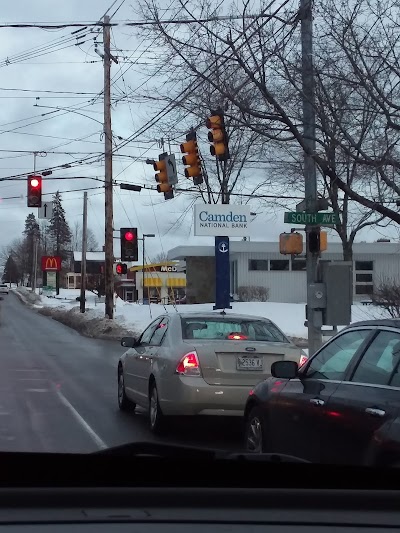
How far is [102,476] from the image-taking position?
379cm

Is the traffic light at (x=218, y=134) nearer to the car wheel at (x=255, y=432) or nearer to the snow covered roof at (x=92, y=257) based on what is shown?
the car wheel at (x=255, y=432)

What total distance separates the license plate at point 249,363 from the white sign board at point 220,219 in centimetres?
1738

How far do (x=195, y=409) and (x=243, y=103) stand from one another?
7396 millimetres

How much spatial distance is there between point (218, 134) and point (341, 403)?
11369 millimetres

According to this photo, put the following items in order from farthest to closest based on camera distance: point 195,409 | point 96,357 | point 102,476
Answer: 1. point 96,357
2. point 195,409
3. point 102,476

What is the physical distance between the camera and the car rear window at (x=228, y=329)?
10.5 m

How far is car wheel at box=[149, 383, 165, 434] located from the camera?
10.2m

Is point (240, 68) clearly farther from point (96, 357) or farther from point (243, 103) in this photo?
point (96, 357)

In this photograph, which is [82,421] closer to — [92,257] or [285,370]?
[285,370]

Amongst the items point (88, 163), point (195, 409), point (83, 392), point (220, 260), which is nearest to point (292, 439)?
point (195, 409)

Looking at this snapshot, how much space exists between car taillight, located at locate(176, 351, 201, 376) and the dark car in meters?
2.03

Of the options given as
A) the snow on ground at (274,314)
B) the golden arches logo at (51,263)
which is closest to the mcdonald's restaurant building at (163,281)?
the golden arches logo at (51,263)

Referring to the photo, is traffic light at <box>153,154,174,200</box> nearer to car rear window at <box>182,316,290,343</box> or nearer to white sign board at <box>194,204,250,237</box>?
white sign board at <box>194,204,250,237</box>

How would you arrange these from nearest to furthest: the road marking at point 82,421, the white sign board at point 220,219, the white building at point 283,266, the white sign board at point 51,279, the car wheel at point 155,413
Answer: the road marking at point 82,421 → the car wheel at point 155,413 → the white sign board at point 220,219 → the white building at point 283,266 → the white sign board at point 51,279
